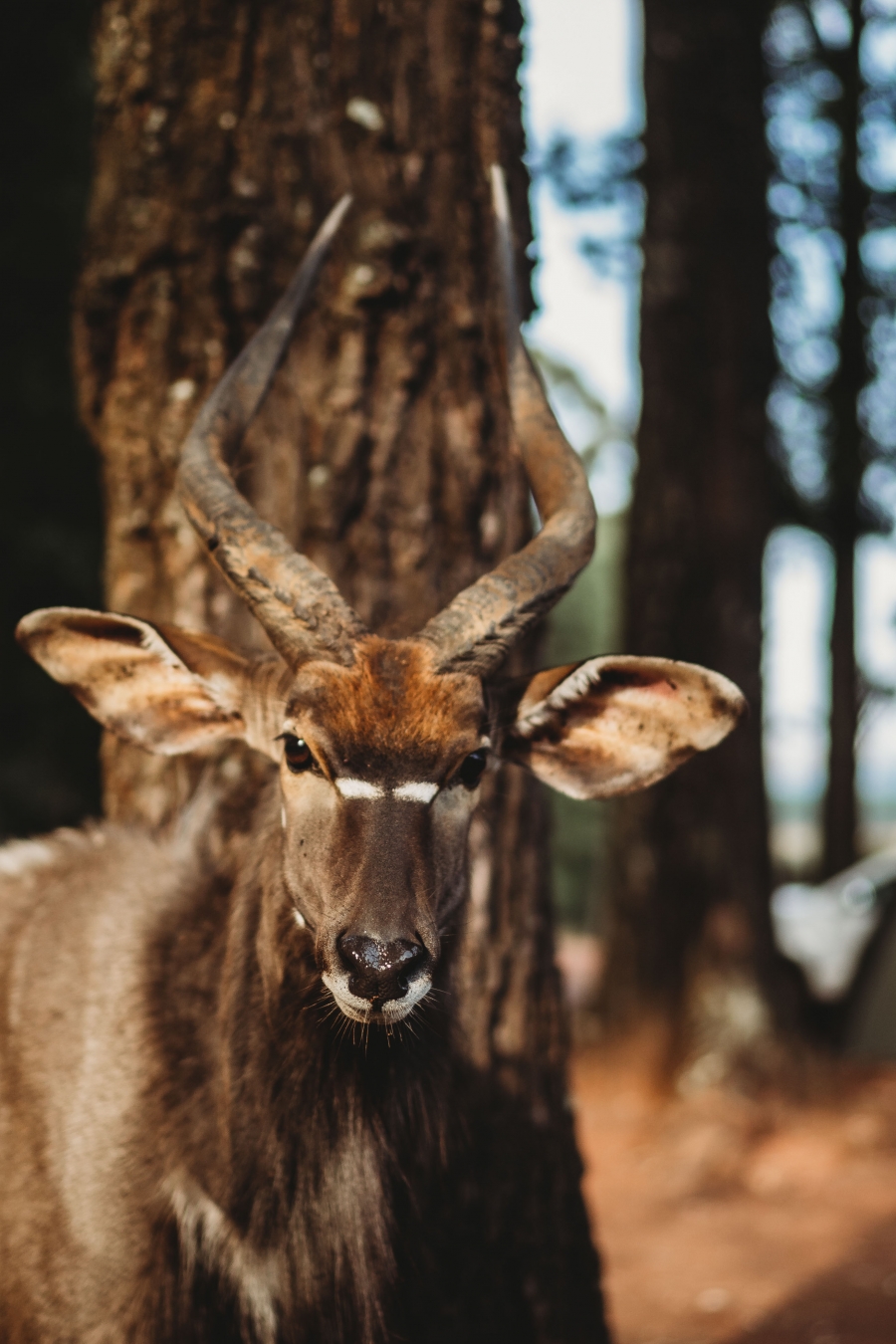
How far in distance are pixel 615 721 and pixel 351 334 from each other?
161cm

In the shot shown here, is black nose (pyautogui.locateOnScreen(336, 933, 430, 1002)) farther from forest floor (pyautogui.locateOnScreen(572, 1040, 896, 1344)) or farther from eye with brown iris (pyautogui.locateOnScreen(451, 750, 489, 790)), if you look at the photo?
forest floor (pyautogui.locateOnScreen(572, 1040, 896, 1344))

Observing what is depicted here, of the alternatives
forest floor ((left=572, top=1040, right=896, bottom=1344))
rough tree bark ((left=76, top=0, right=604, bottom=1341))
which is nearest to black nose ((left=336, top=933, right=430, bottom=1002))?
rough tree bark ((left=76, top=0, right=604, bottom=1341))

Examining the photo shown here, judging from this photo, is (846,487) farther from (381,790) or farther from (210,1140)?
(210,1140)

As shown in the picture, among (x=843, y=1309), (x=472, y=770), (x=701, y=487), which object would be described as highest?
(x=701, y=487)

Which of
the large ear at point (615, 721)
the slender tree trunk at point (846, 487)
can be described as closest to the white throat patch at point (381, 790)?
the large ear at point (615, 721)

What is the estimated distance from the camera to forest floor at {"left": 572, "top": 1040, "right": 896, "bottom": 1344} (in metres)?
5.35

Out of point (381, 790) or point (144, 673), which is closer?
point (381, 790)

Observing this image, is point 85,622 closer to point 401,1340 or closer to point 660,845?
point 401,1340

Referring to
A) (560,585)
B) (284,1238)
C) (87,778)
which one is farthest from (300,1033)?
(87,778)

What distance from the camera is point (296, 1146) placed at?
301cm

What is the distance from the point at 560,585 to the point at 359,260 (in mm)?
1508

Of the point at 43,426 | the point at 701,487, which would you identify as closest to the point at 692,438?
the point at 701,487

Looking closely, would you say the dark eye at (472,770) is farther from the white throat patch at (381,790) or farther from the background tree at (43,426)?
the background tree at (43,426)

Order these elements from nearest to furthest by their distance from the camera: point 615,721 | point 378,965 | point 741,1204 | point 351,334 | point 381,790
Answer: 1. point 378,965
2. point 381,790
3. point 615,721
4. point 351,334
5. point 741,1204
